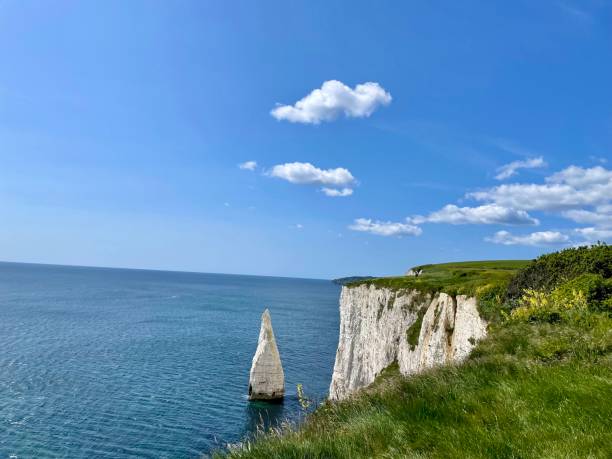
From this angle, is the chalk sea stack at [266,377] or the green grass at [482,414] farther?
the chalk sea stack at [266,377]

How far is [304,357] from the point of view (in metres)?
66.5

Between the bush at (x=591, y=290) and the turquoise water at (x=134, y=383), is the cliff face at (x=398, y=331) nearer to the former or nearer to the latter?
the bush at (x=591, y=290)

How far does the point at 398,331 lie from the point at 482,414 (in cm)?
3242

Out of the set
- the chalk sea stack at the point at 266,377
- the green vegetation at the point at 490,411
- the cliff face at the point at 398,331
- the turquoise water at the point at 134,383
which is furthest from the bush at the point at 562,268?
the chalk sea stack at the point at 266,377

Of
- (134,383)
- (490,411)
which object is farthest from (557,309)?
(134,383)

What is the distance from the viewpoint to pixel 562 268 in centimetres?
1770

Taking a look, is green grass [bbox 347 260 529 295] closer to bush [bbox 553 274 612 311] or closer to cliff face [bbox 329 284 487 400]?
cliff face [bbox 329 284 487 400]

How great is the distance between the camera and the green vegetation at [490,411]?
523 cm

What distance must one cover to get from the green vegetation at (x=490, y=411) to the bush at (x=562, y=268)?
19.2 ft

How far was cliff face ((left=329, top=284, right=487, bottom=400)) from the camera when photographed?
25.8 meters

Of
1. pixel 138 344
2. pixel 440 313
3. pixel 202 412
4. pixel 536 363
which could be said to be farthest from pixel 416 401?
pixel 138 344

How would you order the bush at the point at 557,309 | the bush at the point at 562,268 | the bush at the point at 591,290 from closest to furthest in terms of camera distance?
1. the bush at the point at 557,309
2. the bush at the point at 591,290
3. the bush at the point at 562,268

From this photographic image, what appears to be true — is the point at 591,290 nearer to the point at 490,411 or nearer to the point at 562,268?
the point at 562,268

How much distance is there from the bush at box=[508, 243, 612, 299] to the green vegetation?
5.85 metres
